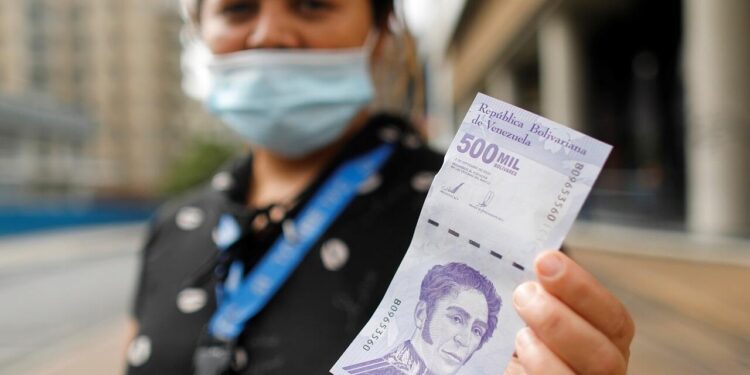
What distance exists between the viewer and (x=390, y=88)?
1.68m

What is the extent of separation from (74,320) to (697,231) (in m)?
7.37

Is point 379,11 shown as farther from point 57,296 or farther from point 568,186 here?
point 57,296

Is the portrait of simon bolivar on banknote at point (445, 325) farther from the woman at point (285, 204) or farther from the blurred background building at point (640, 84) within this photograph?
the woman at point (285, 204)

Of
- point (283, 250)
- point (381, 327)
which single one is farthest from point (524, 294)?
point (283, 250)

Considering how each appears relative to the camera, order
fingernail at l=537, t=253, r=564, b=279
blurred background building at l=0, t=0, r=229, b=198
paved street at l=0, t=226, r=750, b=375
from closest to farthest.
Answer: fingernail at l=537, t=253, r=564, b=279 → paved street at l=0, t=226, r=750, b=375 → blurred background building at l=0, t=0, r=229, b=198

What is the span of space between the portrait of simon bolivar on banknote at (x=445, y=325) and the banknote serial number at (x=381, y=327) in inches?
0.6

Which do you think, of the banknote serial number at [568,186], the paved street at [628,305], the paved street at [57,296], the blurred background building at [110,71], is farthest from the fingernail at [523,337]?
the blurred background building at [110,71]

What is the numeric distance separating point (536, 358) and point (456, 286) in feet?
0.32

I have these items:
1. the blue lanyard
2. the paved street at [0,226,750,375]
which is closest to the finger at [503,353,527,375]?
the paved street at [0,226,750,375]

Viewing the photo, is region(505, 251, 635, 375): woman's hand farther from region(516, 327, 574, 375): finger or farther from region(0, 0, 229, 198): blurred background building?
region(0, 0, 229, 198): blurred background building

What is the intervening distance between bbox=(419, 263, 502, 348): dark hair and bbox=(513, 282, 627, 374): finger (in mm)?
36

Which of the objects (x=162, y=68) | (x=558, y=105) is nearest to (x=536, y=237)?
(x=558, y=105)

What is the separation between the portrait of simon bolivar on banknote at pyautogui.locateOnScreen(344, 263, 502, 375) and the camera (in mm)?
584

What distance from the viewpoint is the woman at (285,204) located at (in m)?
1.08
